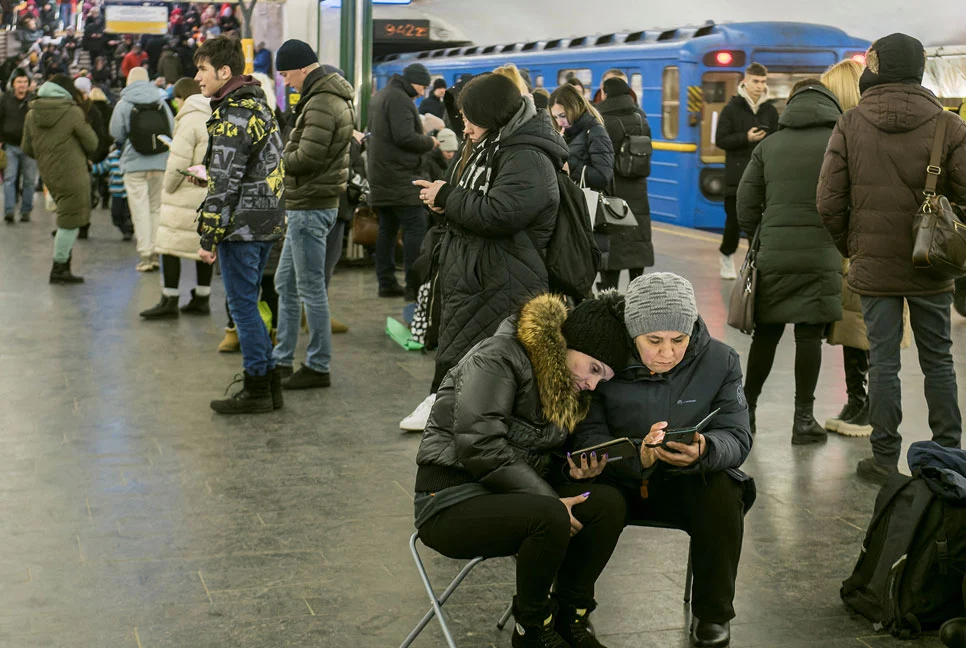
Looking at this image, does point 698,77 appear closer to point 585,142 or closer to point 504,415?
point 585,142

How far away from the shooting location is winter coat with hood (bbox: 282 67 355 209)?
693 cm

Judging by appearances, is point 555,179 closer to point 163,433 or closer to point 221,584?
point 221,584

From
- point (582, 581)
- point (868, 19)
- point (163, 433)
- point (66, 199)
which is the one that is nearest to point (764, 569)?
point (582, 581)

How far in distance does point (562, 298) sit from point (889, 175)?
147 centimetres

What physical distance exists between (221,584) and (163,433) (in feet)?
6.87

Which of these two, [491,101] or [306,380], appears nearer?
[491,101]

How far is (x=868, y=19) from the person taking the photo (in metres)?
25.0

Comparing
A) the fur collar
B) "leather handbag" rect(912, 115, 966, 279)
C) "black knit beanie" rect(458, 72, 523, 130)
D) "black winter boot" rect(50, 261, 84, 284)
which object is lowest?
"black winter boot" rect(50, 261, 84, 284)

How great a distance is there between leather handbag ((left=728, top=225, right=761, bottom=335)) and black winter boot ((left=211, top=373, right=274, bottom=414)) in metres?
2.38

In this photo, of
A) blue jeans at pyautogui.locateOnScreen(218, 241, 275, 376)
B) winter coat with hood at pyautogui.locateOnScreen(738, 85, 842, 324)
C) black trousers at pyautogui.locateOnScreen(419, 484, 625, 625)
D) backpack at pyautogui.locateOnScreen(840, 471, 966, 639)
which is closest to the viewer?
black trousers at pyautogui.locateOnScreen(419, 484, 625, 625)

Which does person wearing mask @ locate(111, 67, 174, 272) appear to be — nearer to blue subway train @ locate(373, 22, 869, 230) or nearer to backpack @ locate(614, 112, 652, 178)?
backpack @ locate(614, 112, 652, 178)

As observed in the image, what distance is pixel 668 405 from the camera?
3857 mm

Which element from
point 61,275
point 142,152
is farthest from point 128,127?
point 61,275

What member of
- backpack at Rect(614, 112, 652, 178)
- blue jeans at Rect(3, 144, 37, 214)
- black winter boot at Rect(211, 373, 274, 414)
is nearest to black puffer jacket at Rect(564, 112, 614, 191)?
backpack at Rect(614, 112, 652, 178)
